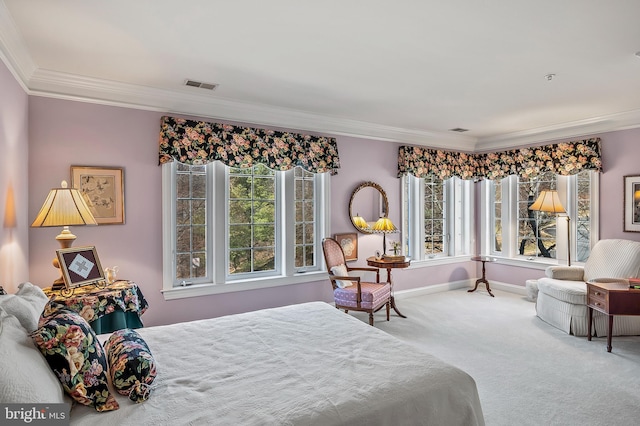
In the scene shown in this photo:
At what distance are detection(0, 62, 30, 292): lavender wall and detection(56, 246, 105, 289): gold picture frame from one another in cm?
33

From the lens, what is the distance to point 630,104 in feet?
13.6

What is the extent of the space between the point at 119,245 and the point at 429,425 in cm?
319

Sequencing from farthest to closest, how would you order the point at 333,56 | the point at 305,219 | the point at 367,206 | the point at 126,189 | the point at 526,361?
the point at 367,206 < the point at 305,219 < the point at 126,189 < the point at 526,361 < the point at 333,56

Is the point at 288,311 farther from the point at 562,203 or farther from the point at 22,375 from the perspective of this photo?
the point at 562,203

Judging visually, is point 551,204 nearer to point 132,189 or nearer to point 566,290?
point 566,290

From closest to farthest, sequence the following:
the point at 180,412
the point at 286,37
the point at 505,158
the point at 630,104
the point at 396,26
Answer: the point at 180,412 → the point at 396,26 → the point at 286,37 → the point at 630,104 → the point at 505,158

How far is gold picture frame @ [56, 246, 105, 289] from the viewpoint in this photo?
9.12ft

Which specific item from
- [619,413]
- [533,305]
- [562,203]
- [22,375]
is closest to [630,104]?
[562,203]

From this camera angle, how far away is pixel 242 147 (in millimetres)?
4133

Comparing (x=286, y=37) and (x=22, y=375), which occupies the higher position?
(x=286, y=37)

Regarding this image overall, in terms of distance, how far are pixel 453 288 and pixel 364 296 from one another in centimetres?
272

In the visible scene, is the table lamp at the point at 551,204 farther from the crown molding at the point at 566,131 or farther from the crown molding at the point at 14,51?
the crown molding at the point at 14,51

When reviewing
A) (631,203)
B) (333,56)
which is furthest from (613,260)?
(333,56)

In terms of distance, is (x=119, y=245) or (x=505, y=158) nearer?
(x=119, y=245)
